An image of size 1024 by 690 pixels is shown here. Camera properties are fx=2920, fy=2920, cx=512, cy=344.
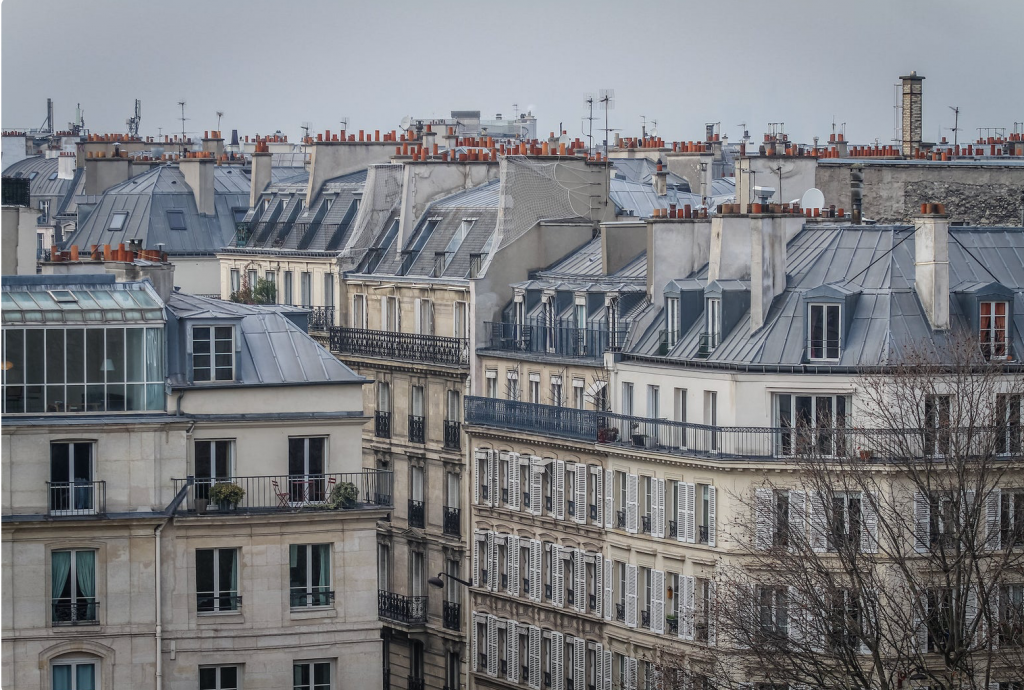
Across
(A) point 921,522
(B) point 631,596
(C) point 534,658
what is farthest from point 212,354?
(C) point 534,658

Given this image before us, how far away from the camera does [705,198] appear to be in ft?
304

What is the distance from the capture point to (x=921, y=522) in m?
65.0

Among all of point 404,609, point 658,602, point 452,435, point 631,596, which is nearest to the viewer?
point 658,602

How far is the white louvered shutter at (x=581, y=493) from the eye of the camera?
74812 mm

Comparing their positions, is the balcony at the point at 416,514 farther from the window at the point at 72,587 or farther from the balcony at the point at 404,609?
the window at the point at 72,587

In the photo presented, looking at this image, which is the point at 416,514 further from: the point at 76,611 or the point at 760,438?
the point at 76,611

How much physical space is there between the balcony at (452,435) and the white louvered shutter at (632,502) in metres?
12.4

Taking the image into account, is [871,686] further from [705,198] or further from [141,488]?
[705,198]

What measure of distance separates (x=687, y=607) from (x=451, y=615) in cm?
1537

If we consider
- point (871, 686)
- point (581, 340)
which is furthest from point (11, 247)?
point (871, 686)

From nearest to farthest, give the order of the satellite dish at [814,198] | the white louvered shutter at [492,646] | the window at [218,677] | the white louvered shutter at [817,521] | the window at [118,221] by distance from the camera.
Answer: the window at [218,677] < the white louvered shutter at [817,521] < the satellite dish at [814,198] < the white louvered shutter at [492,646] < the window at [118,221]

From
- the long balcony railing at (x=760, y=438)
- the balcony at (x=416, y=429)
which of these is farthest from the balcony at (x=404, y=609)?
the long balcony railing at (x=760, y=438)

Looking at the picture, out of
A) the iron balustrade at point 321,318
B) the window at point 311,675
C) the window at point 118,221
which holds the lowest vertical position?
the window at point 311,675

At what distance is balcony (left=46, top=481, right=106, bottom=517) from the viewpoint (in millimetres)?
58688
